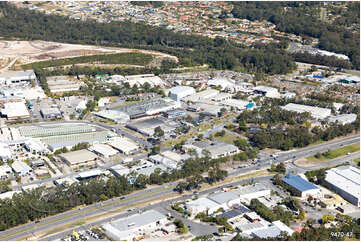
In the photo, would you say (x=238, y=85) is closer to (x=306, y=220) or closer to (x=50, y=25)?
(x=306, y=220)

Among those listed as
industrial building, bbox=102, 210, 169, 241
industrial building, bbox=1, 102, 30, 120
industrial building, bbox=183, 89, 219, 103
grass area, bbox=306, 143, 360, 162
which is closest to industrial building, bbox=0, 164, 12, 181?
industrial building, bbox=102, 210, 169, 241

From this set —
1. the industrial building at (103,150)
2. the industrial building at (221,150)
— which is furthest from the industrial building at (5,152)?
the industrial building at (221,150)

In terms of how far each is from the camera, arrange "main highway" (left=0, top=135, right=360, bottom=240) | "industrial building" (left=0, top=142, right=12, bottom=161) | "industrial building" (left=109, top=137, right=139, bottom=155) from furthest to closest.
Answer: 1. "industrial building" (left=109, top=137, right=139, bottom=155)
2. "industrial building" (left=0, top=142, right=12, bottom=161)
3. "main highway" (left=0, top=135, right=360, bottom=240)

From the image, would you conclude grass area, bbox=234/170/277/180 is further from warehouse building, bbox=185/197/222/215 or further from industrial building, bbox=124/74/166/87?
industrial building, bbox=124/74/166/87

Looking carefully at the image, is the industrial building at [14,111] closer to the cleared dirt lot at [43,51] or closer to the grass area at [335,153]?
the cleared dirt lot at [43,51]

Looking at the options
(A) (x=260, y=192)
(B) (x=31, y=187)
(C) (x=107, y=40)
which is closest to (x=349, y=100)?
(A) (x=260, y=192)

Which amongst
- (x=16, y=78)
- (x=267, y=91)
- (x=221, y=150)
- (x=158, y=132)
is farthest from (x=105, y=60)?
(x=221, y=150)
